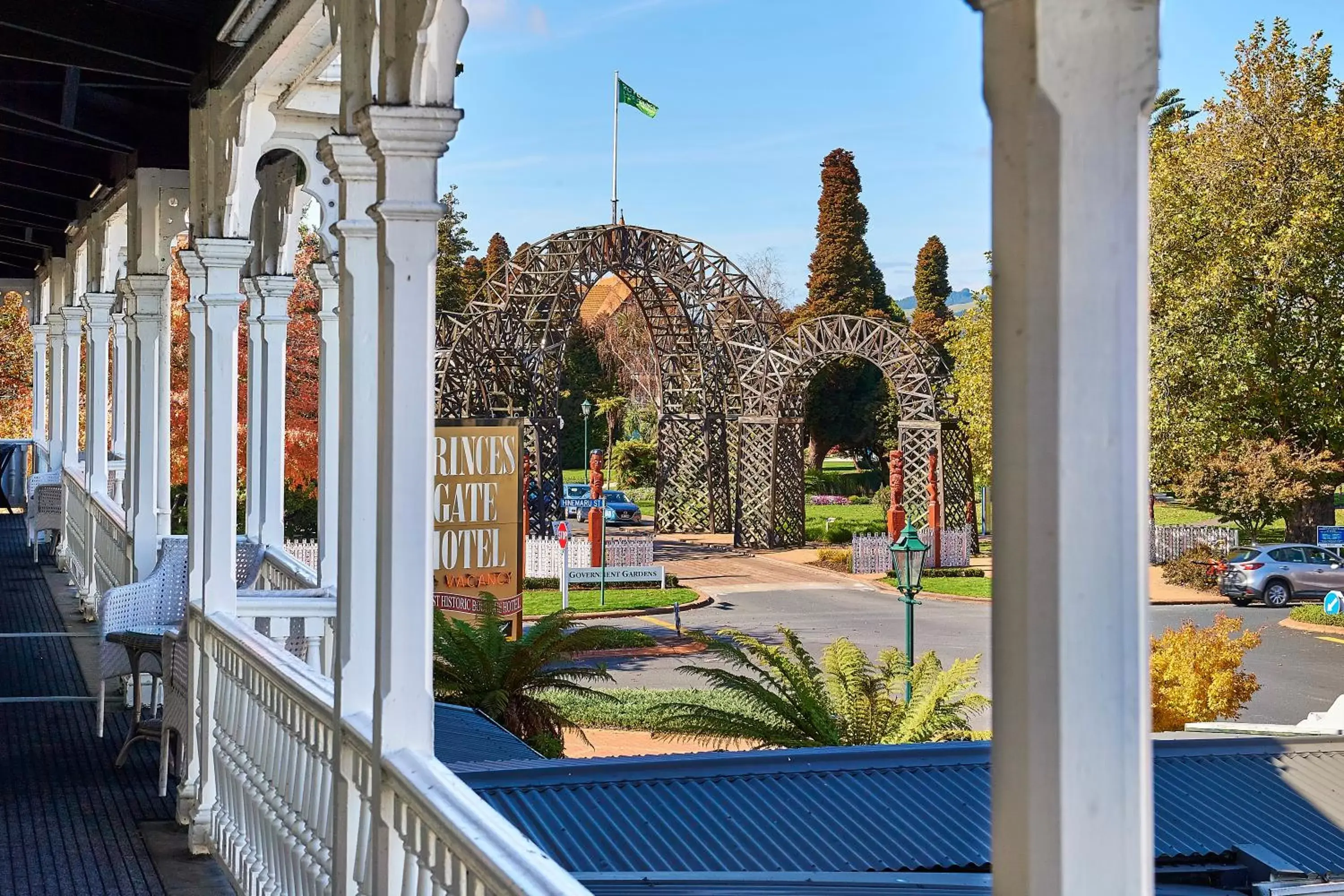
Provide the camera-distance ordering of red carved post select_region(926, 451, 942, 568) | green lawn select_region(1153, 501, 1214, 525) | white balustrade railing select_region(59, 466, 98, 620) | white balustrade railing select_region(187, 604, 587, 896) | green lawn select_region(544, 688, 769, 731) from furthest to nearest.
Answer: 1. green lawn select_region(1153, 501, 1214, 525)
2. red carved post select_region(926, 451, 942, 568)
3. green lawn select_region(544, 688, 769, 731)
4. white balustrade railing select_region(59, 466, 98, 620)
5. white balustrade railing select_region(187, 604, 587, 896)

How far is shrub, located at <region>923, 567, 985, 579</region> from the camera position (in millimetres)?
28766

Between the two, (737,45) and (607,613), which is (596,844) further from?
(737,45)

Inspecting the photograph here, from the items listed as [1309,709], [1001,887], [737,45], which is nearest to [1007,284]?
[1001,887]

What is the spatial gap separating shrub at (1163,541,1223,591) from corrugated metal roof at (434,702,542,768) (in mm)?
22010

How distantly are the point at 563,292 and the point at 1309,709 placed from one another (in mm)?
16843

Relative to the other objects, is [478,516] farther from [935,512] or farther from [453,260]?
[453,260]

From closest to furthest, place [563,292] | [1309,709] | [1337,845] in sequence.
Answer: [1337,845] → [1309,709] → [563,292]

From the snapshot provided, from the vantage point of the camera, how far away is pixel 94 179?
9.66 meters

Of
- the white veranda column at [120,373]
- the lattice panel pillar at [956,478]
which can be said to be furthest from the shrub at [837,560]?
the white veranda column at [120,373]

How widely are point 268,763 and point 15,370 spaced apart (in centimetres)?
3058

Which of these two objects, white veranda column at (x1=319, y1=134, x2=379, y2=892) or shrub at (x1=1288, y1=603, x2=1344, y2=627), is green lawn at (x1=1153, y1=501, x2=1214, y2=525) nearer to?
shrub at (x1=1288, y1=603, x2=1344, y2=627)

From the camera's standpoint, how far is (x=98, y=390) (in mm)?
13031

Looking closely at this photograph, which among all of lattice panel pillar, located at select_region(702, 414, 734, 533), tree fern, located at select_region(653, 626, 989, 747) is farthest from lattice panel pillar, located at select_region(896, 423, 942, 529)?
tree fern, located at select_region(653, 626, 989, 747)

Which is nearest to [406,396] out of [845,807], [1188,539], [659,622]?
[845,807]
